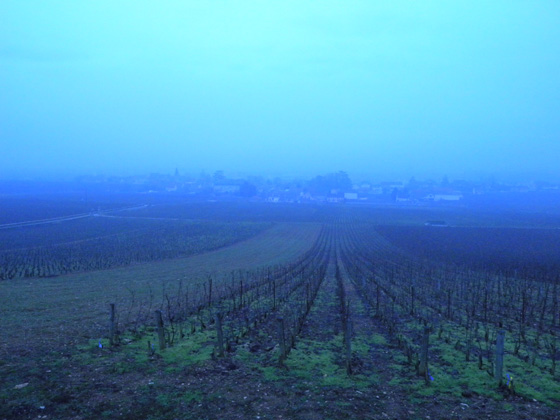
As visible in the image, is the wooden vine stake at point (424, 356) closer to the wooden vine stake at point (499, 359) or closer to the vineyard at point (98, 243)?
the wooden vine stake at point (499, 359)

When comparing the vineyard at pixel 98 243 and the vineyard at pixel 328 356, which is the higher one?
the vineyard at pixel 328 356

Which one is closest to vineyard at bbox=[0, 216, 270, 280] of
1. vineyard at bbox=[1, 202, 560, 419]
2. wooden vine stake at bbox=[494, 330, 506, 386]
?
vineyard at bbox=[1, 202, 560, 419]

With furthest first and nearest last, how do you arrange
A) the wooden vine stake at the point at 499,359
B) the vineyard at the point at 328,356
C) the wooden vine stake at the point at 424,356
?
1. the wooden vine stake at the point at 424,356
2. the wooden vine stake at the point at 499,359
3. the vineyard at the point at 328,356

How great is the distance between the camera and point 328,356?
25.7ft

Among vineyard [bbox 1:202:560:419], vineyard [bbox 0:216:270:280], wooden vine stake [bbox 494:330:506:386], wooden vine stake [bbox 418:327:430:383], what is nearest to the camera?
vineyard [bbox 1:202:560:419]

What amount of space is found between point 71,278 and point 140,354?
14659 millimetres

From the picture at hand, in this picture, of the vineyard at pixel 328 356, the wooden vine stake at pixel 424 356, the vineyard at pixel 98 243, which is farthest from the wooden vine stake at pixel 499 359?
the vineyard at pixel 98 243

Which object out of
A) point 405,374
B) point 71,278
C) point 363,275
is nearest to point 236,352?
point 405,374

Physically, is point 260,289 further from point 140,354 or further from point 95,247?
point 95,247

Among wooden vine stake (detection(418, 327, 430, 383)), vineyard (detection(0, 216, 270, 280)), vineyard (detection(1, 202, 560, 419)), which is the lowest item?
vineyard (detection(0, 216, 270, 280))

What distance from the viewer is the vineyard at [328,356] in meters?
5.82

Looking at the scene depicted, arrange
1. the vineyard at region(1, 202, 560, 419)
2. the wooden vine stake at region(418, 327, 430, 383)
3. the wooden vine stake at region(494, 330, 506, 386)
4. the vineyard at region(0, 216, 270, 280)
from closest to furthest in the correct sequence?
the vineyard at region(1, 202, 560, 419) < the wooden vine stake at region(494, 330, 506, 386) < the wooden vine stake at region(418, 327, 430, 383) < the vineyard at region(0, 216, 270, 280)

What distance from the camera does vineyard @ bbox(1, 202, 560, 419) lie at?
5820 millimetres

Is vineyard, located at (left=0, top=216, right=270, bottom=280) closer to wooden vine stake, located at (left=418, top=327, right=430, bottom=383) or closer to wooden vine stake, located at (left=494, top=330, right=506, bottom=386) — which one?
wooden vine stake, located at (left=418, top=327, right=430, bottom=383)
